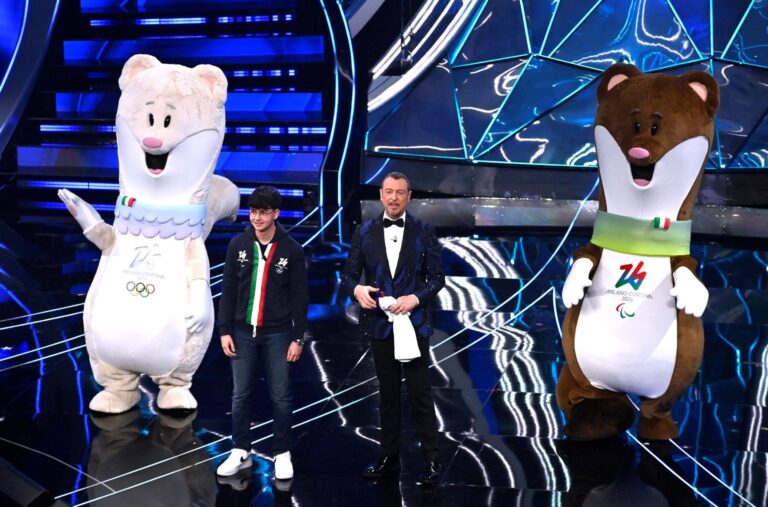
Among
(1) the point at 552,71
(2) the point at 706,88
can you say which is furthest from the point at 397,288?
(1) the point at 552,71

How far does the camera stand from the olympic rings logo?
4715mm

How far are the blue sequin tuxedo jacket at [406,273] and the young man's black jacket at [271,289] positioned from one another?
24 cm

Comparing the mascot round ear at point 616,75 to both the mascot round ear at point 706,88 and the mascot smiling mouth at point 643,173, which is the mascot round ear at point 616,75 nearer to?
the mascot round ear at point 706,88

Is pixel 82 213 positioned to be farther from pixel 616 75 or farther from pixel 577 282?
pixel 616 75

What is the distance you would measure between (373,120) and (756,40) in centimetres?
476

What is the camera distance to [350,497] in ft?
13.0

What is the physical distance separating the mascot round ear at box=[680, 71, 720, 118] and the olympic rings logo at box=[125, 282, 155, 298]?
2813mm

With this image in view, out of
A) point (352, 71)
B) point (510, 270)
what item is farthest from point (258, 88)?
point (510, 270)

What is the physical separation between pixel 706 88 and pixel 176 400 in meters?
3.08

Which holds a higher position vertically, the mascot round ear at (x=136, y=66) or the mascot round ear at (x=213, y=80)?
the mascot round ear at (x=136, y=66)

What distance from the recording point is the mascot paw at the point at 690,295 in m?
4.16

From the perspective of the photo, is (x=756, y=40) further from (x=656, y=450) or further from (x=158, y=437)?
(x=158, y=437)

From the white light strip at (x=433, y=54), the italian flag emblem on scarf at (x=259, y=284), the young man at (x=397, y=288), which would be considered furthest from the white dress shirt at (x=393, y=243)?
the white light strip at (x=433, y=54)

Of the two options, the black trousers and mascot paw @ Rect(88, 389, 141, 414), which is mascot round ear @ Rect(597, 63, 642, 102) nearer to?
the black trousers
